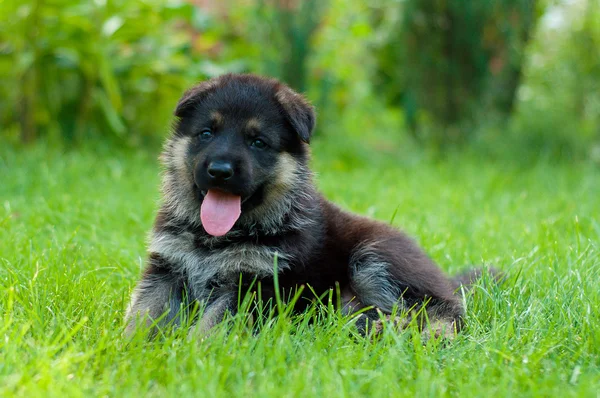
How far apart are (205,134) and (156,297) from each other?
0.85m

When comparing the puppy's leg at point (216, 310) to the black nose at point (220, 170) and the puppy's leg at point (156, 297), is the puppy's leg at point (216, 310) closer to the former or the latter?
the puppy's leg at point (156, 297)

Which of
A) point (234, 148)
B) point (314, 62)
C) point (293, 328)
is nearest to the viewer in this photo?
point (293, 328)

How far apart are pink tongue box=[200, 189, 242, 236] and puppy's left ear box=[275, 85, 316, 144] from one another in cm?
47

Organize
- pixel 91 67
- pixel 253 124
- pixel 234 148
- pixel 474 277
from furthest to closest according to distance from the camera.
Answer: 1. pixel 91 67
2. pixel 474 277
3. pixel 253 124
4. pixel 234 148

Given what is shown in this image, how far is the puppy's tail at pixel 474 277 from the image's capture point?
3.62m

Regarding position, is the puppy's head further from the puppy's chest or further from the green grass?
the green grass

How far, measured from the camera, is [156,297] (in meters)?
3.46

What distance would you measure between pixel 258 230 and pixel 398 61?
6282mm

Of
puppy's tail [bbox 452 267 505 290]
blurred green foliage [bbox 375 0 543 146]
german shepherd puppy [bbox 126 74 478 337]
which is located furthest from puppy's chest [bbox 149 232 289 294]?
blurred green foliage [bbox 375 0 543 146]

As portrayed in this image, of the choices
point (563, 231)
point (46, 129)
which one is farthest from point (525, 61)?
point (46, 129)

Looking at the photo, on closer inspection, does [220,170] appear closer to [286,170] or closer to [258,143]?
[258,143]

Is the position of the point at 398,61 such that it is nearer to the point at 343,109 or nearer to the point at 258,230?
the point at 343,109

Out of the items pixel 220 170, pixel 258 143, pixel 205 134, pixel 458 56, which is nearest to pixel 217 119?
pixel 205 134

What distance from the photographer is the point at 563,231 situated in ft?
17.2
